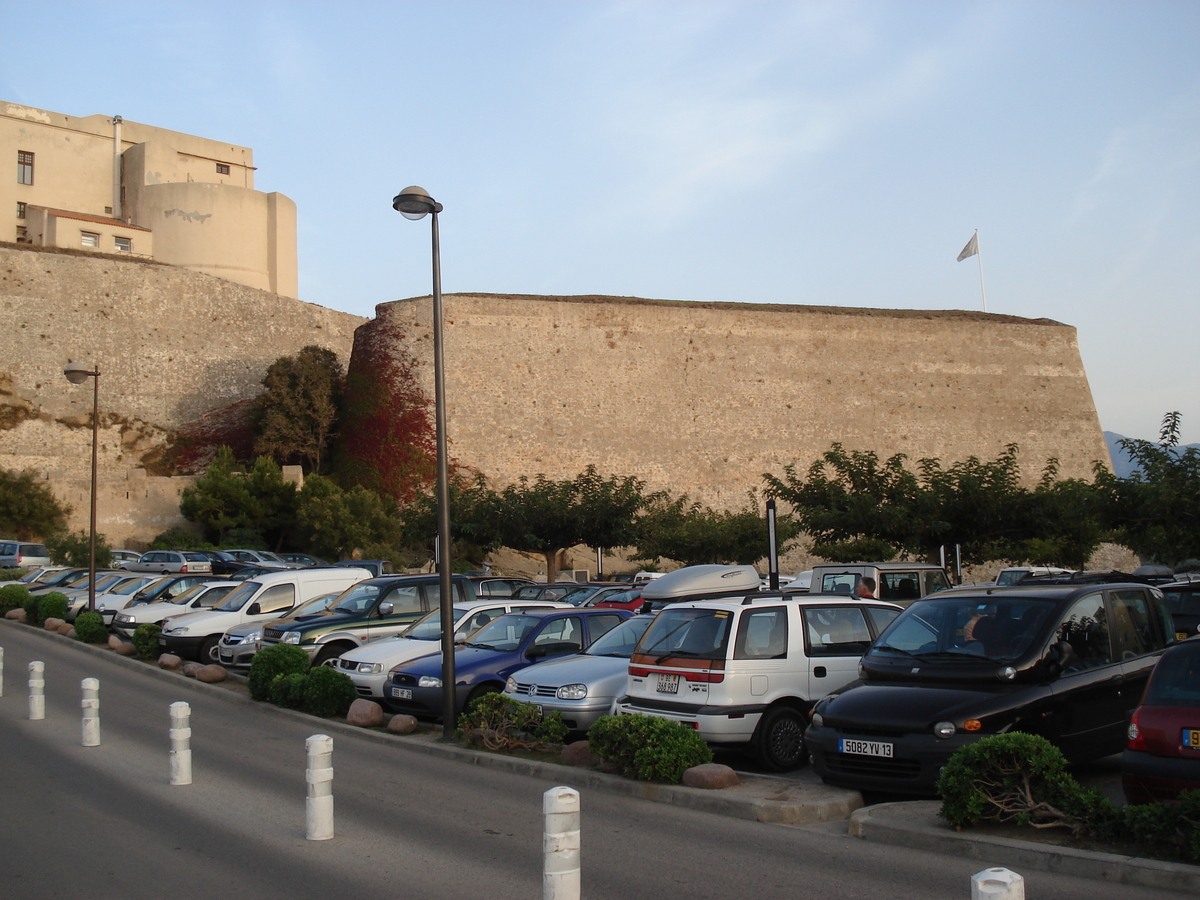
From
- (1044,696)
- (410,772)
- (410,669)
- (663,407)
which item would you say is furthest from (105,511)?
(1044,696)

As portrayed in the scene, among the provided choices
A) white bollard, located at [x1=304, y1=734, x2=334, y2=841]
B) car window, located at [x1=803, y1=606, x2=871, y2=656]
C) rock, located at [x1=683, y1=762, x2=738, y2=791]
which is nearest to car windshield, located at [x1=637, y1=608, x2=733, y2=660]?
car window, located at [x1=803, y1=606, x2=871, y2=656]

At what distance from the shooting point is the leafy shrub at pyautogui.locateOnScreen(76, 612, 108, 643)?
66.2ft

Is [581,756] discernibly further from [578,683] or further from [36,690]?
[36,690]

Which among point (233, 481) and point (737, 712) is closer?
point (737, 712)

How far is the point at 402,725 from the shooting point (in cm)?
1116

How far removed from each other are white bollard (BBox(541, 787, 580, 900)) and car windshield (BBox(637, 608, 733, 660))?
13.8 ft

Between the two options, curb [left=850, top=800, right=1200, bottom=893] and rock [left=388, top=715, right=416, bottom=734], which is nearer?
curb [left=850, top=800, right=1200, bottom=893]

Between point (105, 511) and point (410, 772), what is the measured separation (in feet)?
125

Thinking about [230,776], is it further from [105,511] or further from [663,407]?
[663,407]

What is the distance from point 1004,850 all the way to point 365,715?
7673 mm

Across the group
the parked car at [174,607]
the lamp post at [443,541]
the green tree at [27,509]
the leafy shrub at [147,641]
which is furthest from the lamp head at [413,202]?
the green tree at [27,509]

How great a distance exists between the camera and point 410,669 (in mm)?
12148

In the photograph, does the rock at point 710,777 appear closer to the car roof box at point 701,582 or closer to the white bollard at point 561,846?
the white bollard at point 561,846

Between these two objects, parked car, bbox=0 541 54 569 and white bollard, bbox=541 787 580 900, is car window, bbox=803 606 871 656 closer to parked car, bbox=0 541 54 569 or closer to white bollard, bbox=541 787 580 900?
white bollard, bbox=541 787 580 900
